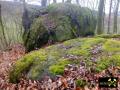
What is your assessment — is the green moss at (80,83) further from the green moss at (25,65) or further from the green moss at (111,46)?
the green moss at (111,46)

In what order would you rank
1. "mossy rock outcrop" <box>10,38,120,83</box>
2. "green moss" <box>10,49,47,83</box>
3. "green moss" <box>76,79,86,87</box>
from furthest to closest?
"green moss" <box>10,49,47,83</box> < "mossy rock outcrop" <box>10,38,120,83</box> < "green moss" <box>76,79,86,87</box>

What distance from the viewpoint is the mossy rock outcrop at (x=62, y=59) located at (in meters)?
7.38

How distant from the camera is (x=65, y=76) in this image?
7016 millimetres

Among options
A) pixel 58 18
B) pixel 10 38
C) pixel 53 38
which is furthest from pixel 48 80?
pixel 10 38

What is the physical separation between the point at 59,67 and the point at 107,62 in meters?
1.19

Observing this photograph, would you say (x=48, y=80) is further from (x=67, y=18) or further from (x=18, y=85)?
(x=67, y=18)

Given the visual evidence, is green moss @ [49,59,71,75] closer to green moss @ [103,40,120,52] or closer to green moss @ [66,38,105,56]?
green moss @ [66,38,105,56]

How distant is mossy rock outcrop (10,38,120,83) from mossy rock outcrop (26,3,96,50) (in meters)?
4.56

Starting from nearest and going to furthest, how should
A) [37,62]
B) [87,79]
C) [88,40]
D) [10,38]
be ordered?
[87,79] → [37,62] → [88,40] → [10,38]

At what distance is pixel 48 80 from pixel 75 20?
7.97 meters

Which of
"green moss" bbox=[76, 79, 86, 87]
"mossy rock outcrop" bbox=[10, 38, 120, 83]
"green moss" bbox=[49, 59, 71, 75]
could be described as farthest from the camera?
"mossy rock outcrop" bbox=[10, 38, 120, 83]

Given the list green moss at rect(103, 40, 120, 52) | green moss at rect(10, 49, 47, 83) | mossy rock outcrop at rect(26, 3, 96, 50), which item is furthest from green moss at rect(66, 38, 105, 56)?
mossy rock outcrop at rect(26, 3, 96, 50)

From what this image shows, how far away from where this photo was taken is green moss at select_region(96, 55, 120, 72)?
7.25 m

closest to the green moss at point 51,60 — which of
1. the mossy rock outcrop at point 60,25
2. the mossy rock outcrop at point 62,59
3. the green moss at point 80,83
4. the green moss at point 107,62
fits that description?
the mossy rock outcrop at point 62,59
